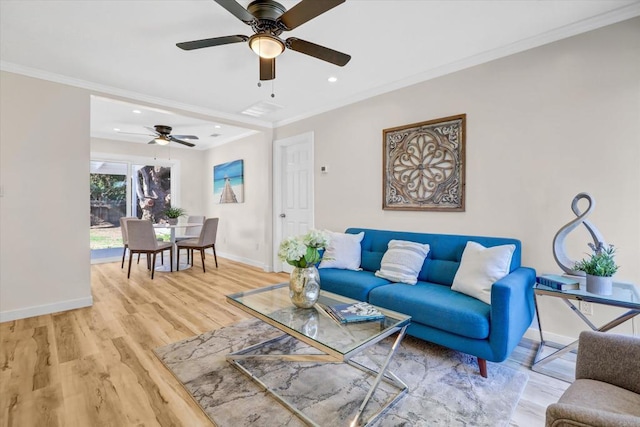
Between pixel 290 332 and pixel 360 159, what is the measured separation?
8.59ft

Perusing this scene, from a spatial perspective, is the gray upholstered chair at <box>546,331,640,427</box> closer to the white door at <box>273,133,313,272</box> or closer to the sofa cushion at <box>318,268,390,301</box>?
the sofa cushion at <box>318,268,390,301</box>

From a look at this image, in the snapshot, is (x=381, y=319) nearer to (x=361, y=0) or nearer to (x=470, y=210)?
(x=470, y=210)

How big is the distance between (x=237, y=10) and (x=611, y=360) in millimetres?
2644

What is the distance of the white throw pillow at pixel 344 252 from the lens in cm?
322

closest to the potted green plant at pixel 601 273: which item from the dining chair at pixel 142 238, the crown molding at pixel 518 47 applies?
the crown molding at pixel 518 47

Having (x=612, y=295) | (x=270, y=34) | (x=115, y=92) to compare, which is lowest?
(x=612, y=295)

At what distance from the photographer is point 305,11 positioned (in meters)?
1.79

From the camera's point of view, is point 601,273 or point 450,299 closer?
Answer: point 601,273

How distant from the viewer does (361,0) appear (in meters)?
2.07

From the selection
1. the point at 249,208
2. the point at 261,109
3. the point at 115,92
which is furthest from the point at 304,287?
the point at 249,208

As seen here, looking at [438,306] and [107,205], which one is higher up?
[107,205]

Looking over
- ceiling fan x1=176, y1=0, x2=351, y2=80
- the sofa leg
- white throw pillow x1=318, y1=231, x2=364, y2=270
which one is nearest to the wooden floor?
the sofa leg

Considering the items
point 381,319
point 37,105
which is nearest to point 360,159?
point 381,319

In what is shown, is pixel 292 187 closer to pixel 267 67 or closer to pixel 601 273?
pixel 267 67
